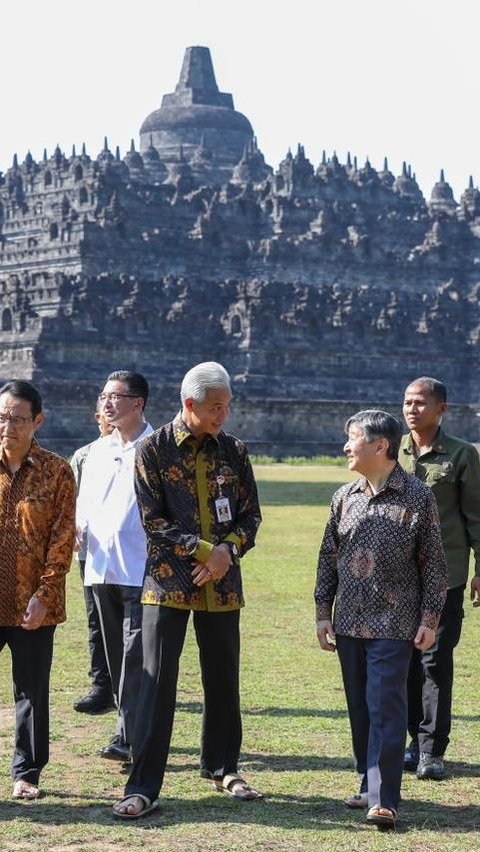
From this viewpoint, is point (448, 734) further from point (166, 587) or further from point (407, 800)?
point (166, 587)

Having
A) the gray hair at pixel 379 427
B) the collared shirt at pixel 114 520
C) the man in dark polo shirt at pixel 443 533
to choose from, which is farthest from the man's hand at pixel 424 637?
the collared shirt at pixel 114 520

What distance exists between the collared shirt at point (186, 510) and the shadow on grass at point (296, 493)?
23478mm

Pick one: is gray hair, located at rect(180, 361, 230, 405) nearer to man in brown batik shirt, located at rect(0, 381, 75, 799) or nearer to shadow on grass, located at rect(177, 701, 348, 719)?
man in brown batik shirt, located at rect(0, 381, 75, 799)

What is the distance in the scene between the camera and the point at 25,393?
8859 millimetres

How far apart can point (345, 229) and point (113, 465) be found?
70.5 m

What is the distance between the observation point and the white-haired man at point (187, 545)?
8539 millimetres

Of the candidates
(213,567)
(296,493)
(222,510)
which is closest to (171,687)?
(213,567)

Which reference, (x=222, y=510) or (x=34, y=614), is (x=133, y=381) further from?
(x=34, y=614)

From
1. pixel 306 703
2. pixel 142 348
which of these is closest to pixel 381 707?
pixel 306 703

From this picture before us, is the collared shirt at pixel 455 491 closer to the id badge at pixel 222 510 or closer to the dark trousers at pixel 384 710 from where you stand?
the dark trousers at pixel 384 710

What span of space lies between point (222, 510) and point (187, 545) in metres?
0.29

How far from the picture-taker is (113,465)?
9.89 metres

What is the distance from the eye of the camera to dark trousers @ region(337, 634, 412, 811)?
8305mm

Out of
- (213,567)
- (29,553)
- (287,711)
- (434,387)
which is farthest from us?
(287,711)
